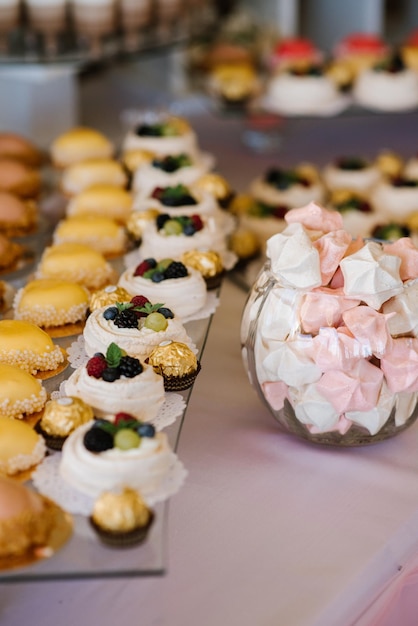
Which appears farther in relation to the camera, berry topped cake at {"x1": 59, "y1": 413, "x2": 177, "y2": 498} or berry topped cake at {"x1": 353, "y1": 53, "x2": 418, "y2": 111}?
berry topped cake at {"x1": 353, "y1": 53, "x2": 418, "y2": 111}

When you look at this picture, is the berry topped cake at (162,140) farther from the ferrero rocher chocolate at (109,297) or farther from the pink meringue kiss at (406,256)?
the pink meringue kiss at (406,256)

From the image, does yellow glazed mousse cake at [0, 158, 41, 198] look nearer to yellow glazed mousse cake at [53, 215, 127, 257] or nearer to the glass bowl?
yellow glazed mousse cake at [53, 215, 127, 257]

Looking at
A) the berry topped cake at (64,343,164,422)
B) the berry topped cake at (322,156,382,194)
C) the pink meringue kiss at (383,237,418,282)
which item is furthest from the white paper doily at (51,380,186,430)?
the berry topped cake at (322,156,382,194)

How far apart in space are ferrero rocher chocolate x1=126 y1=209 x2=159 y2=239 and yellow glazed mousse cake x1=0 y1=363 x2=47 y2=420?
0.56 m

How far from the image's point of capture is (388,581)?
A: 1.21 metres

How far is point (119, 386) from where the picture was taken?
1213 millimetres

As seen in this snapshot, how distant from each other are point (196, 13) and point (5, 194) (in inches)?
43.2

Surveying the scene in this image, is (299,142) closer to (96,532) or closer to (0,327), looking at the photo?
(0,327)

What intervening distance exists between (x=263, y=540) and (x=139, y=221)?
0.76 metres

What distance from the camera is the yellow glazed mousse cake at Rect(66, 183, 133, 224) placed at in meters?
1.94

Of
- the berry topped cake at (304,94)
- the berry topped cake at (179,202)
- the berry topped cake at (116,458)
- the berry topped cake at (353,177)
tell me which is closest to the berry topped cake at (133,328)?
the berry topped cake at (116,458)

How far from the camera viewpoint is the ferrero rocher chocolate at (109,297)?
1.46 metres

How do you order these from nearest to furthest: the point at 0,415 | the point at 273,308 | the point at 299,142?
the point at 0,415 < the point at 273,308 < the point at 299,142

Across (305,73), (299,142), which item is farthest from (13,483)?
(299,142)
